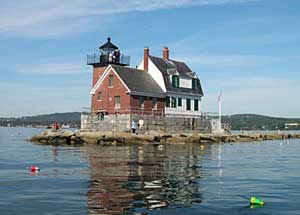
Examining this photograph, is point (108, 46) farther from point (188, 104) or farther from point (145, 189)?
point (145, 189)

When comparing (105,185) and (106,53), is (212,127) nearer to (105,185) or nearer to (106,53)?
(106,53)

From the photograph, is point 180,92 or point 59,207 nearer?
point 59,207

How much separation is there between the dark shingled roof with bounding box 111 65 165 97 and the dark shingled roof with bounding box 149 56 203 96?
171 centimetres

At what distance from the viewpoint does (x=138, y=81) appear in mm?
58562

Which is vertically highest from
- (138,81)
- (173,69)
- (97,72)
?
Answer: (173,69)

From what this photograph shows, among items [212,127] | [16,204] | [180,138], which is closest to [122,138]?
[180,138]

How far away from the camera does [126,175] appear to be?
21203mm

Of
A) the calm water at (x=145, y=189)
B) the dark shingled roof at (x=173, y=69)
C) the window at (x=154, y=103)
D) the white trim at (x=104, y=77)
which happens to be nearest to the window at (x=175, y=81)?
the dark shingled roof at (x=173, y=69)

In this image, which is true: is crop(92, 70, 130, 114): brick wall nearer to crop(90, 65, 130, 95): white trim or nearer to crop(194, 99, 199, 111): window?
crop(90, 65, 130, 95): white trim

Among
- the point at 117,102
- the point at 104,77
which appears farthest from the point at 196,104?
the point at 104,77

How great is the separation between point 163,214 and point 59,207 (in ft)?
10.5

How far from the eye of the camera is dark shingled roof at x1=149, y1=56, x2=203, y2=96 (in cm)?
6153

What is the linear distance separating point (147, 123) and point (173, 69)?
1119 cm

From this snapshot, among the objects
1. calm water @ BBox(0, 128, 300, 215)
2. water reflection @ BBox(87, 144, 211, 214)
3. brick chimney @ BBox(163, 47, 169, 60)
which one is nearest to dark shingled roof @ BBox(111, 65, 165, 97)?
brick chimney @ BBox(163, 47, 169, 60)
